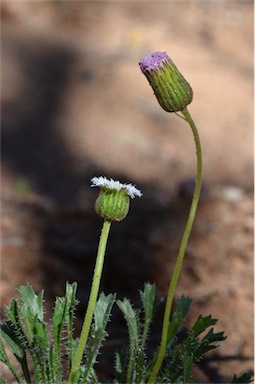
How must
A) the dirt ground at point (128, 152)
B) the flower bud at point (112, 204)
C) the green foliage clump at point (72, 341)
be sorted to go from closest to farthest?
the flower bud at point (112, 204)
the green foliage clump at point (72, 341)
the dirt ground at point (128, 152)

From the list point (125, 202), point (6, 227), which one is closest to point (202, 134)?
point (6, 227)

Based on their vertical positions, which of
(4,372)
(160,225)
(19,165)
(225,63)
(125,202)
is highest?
(225,63)

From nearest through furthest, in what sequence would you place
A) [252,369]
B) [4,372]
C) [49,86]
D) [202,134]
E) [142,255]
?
[4,372]
[252,369]
[142,255]
[202,134]
[49,86]

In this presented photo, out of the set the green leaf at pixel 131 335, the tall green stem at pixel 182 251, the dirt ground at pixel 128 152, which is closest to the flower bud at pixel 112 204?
the tall green stem at pixel 182 251

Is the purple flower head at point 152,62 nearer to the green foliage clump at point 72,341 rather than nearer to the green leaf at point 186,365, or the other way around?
the green foliage clump at point 72,341

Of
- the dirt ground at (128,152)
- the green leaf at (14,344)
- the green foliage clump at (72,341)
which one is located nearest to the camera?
the green foliage clump at (72,341)

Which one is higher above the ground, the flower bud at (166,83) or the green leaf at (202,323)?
the flower bud at (166,83)

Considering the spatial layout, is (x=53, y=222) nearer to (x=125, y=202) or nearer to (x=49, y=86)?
(x=125, y=202)
